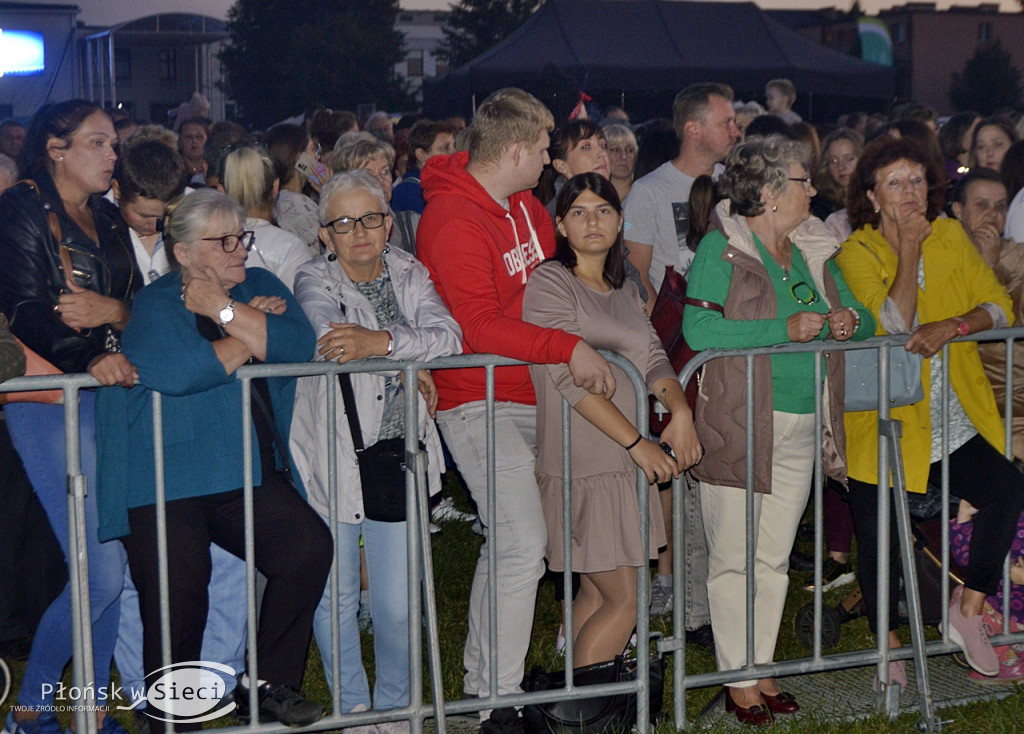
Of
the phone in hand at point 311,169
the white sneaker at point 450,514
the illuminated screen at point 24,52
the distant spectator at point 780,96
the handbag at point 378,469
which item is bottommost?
the white sneaker at point 450,514

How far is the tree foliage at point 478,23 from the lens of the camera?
8344 cm

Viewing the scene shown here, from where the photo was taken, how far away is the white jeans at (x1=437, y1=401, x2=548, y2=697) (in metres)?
4.36

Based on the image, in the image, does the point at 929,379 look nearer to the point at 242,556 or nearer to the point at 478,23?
the point at 242,556

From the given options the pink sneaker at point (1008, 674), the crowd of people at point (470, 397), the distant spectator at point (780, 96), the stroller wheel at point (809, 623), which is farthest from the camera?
the distant spectator at point (780, 96)

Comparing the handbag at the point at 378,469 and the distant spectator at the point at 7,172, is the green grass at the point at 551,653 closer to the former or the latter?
the handbag at the point at 378,469

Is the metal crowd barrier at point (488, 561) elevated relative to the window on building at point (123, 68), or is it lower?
lower

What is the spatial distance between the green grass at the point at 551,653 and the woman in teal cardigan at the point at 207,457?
678mm

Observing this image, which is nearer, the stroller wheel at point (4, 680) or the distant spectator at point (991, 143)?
the stroller wheel at point (4, 680)

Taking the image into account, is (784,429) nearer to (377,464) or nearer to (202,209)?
(377,464)

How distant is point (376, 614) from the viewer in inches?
177

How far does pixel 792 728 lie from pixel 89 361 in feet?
9.69

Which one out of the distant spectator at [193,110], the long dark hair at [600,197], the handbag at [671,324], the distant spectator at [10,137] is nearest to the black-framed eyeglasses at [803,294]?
the handbag at [671,324]

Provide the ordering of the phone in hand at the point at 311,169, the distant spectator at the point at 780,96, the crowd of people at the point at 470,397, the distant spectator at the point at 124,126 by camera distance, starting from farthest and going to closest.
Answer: the distant spectator at the point at 780,96 < the distant spectator at the point at 124,126 < the phone in hand at the point at 311,169 < the crowd of people at the point at 470,397

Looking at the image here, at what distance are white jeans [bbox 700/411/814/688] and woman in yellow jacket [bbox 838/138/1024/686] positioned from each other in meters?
0.38
